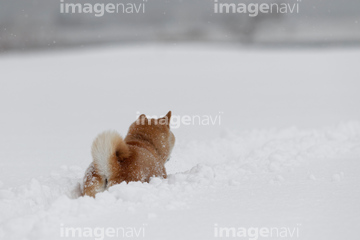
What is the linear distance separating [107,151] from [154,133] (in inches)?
48.5

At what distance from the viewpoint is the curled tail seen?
3.56 m

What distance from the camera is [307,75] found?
60.2 feet

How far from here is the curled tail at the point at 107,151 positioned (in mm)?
3559

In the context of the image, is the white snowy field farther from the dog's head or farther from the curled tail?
the dog's head

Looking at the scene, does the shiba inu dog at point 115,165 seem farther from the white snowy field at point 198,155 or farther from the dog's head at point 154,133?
the dog's head at point 154,133

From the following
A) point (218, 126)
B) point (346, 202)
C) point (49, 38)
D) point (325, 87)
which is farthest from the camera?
point (49, 38)

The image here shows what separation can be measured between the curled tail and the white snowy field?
32 cm

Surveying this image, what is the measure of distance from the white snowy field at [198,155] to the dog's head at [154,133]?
25.1 inches

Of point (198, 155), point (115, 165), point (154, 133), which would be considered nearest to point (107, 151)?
point (115, 165)

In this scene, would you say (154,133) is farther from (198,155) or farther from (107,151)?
(198,155)

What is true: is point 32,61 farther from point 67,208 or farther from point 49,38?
point 67,208

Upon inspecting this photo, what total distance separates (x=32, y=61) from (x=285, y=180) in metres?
21.8

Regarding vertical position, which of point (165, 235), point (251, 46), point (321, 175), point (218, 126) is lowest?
point (165, 235)

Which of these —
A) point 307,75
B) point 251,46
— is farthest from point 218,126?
point 251,46
